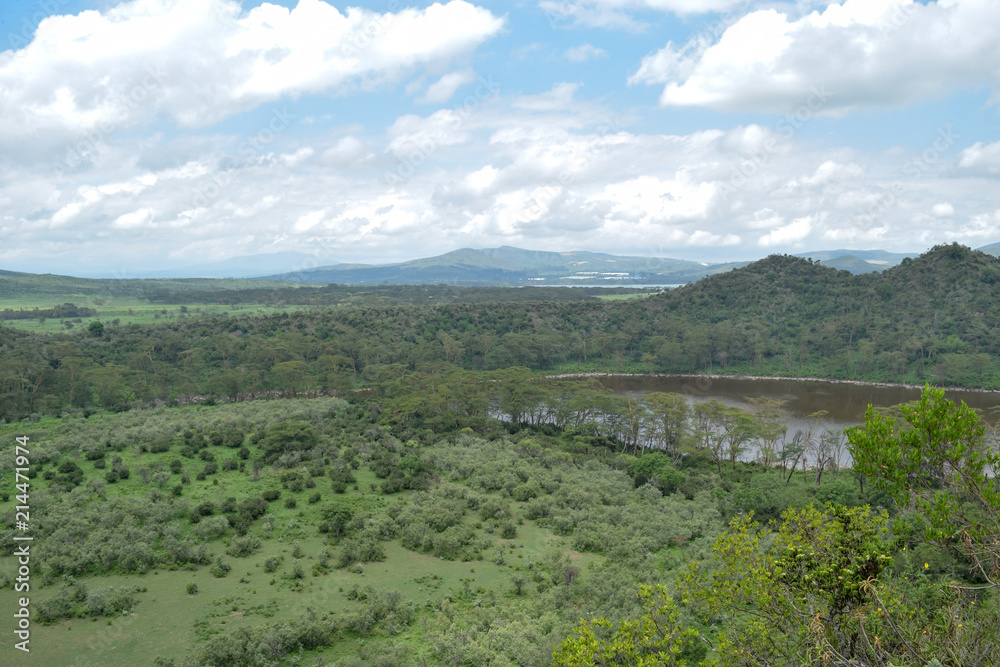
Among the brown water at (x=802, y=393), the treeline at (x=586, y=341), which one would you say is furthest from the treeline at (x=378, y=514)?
the brown water at (x=802, y=393)

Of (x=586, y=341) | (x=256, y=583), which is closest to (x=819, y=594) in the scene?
(x=256, y=583)

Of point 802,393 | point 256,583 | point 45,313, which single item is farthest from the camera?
point 45,313

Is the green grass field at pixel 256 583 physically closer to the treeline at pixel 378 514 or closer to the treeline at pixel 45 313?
the treeline at pixel 378 514

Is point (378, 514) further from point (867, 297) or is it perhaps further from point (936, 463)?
point (867, 297)

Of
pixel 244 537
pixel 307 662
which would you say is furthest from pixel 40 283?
Result: pixel 307 662

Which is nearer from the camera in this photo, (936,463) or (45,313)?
(936,463)

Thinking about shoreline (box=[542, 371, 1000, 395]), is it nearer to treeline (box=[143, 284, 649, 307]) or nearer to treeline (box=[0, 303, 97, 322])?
treeline (box=[143, 284, 649, 307])

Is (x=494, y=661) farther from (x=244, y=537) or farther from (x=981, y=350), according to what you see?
(x=981, y=350)
